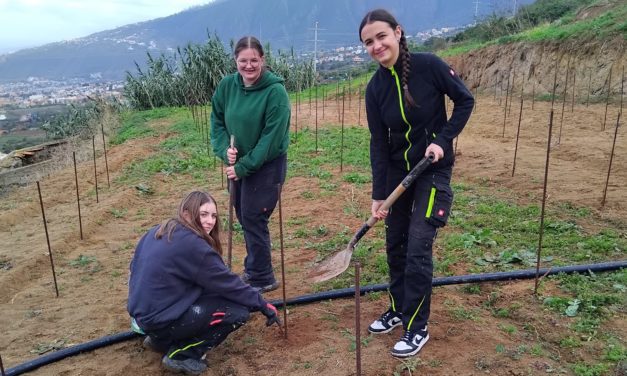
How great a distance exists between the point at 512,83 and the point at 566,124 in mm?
4182

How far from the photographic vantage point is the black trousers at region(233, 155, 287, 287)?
2.89 m

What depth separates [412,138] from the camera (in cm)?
216

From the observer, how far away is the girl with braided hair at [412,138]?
2.06m

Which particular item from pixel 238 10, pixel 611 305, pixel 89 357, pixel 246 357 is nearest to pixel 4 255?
pixel 89 357

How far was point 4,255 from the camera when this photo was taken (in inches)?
168

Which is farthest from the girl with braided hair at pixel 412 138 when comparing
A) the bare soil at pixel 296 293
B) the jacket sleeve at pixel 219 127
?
the jacket sleeve at pixel 219 127

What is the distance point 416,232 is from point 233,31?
9330cm

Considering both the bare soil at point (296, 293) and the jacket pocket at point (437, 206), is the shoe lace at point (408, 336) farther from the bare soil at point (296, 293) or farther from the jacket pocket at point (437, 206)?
the jacket pocket at point (437, 206)

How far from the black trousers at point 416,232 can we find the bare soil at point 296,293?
0.26 meters

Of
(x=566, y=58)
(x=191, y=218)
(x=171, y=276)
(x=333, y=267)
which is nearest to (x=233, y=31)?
(x=566, y=58)

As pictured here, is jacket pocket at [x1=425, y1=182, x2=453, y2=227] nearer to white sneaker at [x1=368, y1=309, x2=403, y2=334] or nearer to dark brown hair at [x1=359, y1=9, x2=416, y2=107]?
dark brown hair at [x1=359, y1=9, x2=416, y2=107]

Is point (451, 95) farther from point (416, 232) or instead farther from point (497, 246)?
point (497, 246)

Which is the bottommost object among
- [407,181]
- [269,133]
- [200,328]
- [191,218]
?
[200,328]

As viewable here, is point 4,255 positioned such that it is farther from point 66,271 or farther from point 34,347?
point 34,347
